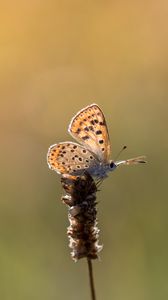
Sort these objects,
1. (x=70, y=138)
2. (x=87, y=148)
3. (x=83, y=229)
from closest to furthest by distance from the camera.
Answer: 1. (x=83, y=229)
2. (x=87, y=148)
3. (x=70, y=138)

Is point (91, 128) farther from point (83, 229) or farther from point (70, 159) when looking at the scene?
point (83, 229)

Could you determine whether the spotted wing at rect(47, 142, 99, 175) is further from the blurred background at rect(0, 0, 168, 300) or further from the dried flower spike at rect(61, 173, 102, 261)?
the blurred background at rect(0, 0, 168, 300)

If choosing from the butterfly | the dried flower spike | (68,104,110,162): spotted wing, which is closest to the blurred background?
the butterfly

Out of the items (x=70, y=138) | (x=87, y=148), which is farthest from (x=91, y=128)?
(x=70, y=138)

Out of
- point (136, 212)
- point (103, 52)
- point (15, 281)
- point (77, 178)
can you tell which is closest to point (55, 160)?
point (77, 178)

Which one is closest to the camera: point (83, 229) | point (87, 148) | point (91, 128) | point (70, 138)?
point (83, 229)

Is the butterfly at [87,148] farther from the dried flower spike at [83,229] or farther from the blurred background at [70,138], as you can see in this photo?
the blurred background at [70,138]
